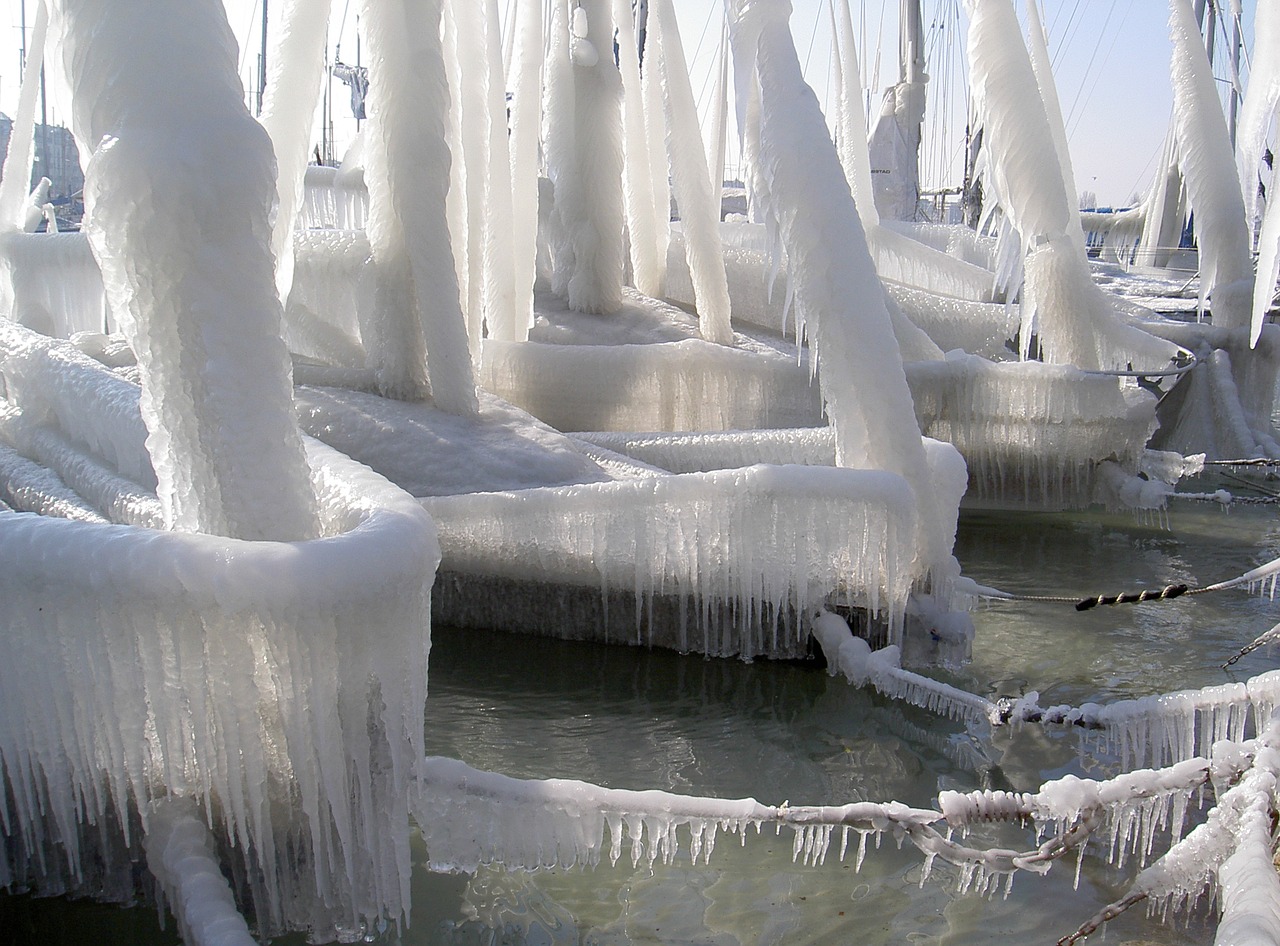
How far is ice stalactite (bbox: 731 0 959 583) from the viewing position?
18.4 ft

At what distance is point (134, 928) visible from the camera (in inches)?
125

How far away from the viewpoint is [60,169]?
90.7ft

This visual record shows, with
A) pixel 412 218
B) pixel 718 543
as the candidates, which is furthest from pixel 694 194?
pixel 718 543

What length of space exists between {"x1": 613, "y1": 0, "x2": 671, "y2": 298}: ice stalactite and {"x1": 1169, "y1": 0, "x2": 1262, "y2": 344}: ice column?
4.68 metres

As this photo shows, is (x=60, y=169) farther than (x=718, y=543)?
Yes

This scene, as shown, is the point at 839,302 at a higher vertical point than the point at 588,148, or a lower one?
lower

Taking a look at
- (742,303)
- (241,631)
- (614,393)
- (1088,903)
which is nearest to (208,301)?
(241,631)

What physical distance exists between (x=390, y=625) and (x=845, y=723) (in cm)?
278

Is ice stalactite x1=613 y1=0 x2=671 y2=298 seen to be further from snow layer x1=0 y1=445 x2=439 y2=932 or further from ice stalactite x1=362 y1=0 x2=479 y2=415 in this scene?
snow layer x1=0 y1=445 x2=439 y2=932

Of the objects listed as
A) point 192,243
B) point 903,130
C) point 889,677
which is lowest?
point 889,677

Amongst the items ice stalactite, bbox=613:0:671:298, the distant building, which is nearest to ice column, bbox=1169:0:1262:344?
ice stalactite, bbox=613:0:671:298

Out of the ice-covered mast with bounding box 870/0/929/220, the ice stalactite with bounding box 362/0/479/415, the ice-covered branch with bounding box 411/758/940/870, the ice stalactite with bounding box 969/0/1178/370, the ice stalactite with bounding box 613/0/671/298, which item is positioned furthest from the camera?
the ice-covered mast with bounding box 870/0/929/220

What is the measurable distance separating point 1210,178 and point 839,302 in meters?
6.42

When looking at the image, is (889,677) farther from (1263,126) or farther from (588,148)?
(588,148)
